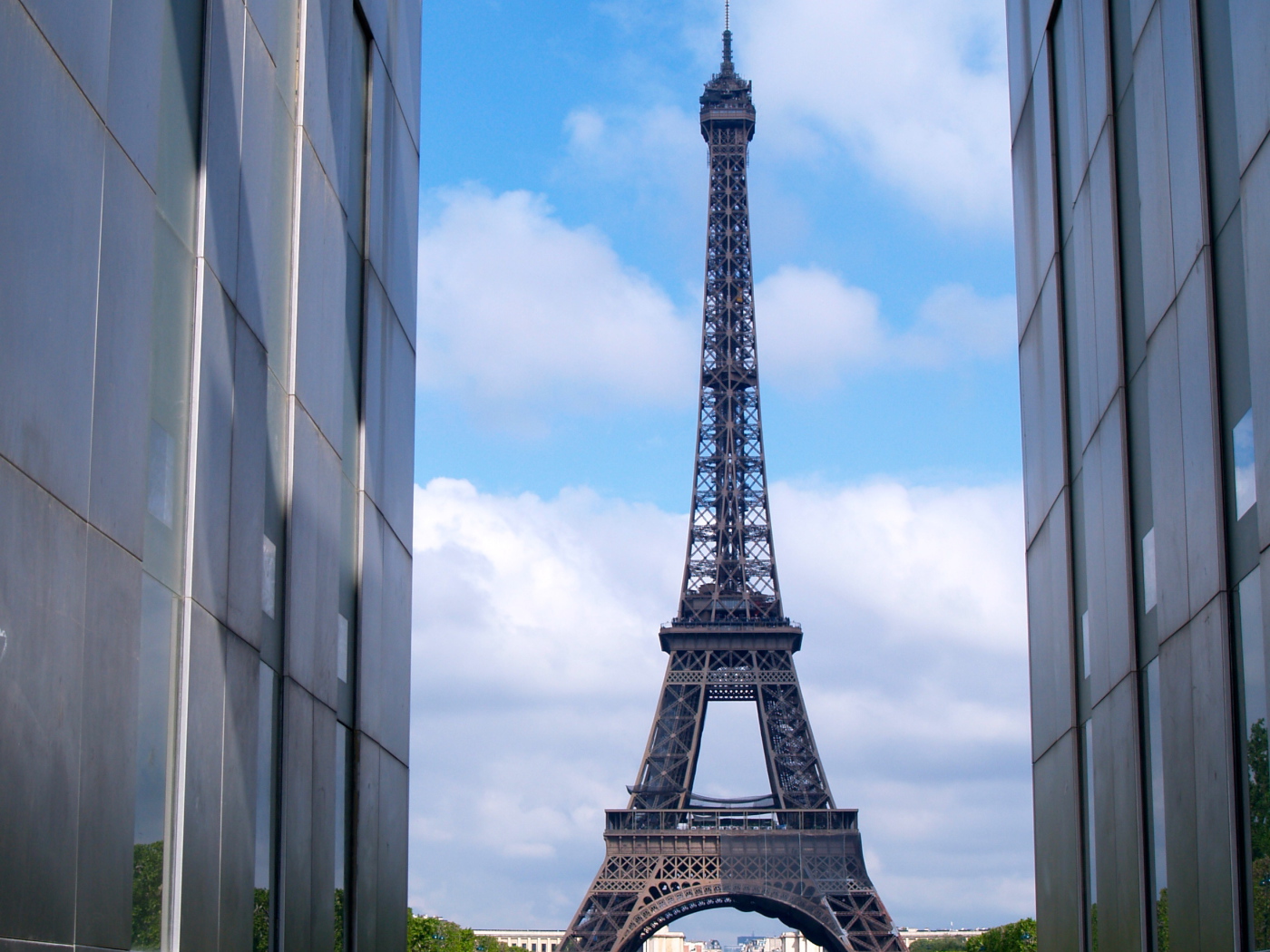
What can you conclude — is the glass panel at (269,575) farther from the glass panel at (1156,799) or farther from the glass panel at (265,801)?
the glass panel at (1156,799)

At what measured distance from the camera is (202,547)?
50.6 ft

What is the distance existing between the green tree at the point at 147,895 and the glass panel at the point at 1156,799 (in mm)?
10439

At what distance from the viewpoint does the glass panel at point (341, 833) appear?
21188 mm

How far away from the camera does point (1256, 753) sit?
14.8 m

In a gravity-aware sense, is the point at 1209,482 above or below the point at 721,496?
below

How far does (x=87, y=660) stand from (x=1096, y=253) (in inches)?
571

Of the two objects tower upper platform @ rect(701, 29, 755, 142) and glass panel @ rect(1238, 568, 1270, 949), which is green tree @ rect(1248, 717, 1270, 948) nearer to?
glass panel @ rect(1238, 568, 1270, 949)

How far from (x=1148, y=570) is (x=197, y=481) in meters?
10.6

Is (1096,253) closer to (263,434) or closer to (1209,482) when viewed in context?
(1209,482)

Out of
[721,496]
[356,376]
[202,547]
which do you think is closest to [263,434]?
[202,547]

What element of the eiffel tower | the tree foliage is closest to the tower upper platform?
the eiffel tower

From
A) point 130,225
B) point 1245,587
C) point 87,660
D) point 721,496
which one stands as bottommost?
point 87,660

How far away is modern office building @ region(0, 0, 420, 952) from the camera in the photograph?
11.4 metres

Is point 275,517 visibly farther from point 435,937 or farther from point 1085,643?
point 435,937
